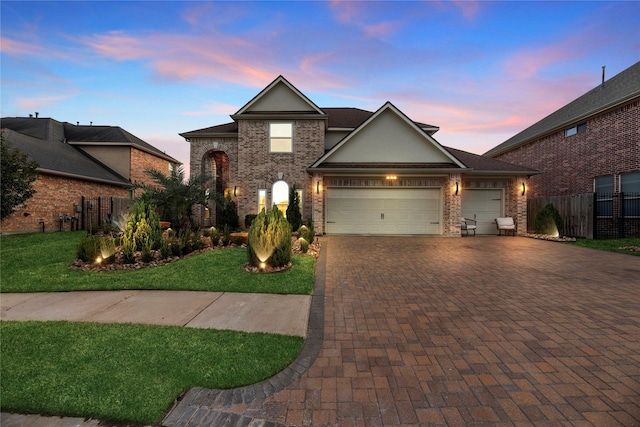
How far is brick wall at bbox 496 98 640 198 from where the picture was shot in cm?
1352

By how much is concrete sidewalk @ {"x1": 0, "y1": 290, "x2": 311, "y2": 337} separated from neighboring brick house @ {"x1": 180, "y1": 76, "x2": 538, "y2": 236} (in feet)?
29.2

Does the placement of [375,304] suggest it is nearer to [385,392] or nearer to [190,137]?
[385,392]

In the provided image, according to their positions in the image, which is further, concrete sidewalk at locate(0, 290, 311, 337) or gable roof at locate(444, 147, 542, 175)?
gable roof at locate(444, 147, 542, 175)

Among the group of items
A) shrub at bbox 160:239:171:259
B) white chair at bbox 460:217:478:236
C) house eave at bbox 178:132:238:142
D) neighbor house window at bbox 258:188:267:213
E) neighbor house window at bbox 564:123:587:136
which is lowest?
shrub at bbox 160:239:171:259

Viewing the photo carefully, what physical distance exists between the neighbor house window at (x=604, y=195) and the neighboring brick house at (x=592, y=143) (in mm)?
41

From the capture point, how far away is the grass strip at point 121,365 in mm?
2332

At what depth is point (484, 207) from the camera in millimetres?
15055

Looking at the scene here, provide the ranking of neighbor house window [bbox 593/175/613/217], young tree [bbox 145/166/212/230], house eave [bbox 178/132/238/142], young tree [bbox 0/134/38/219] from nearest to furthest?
young tree [bbox 0/134/38/219], young tree [bbox 145/166/212/230], neighbor house window [bbox 593/175/613/217], house eave [bbox 178/132/238/142]

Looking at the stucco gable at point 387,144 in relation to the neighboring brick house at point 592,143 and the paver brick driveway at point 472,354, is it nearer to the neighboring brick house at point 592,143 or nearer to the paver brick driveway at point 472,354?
the paver brick driveway at point 472,354

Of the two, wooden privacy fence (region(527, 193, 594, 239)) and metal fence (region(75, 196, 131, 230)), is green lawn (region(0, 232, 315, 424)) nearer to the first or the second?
metal fence (region(75, 196, 131, 230))

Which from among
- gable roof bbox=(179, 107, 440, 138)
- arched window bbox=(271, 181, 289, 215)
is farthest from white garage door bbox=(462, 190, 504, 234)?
arched window bbox=(271, 181, 289, 215)

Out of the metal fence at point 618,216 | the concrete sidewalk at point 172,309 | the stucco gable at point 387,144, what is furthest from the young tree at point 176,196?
the metal fence at point 618,216

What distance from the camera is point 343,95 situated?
20.4 metres

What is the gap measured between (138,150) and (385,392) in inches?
1034
